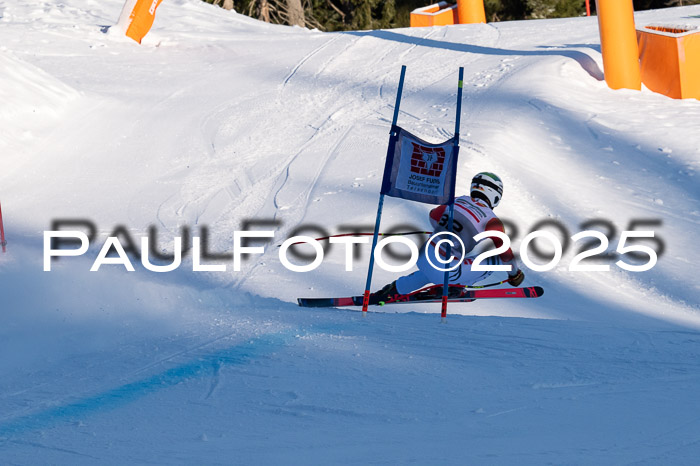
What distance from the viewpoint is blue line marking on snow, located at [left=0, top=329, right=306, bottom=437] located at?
4508mm

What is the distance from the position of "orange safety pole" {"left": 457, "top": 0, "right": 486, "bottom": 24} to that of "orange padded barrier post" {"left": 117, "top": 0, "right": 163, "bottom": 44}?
744cm

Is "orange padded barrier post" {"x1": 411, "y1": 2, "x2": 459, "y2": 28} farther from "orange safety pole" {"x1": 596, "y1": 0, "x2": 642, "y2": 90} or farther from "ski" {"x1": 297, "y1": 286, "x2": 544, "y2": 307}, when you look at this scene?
"ski" {"x1": 297, "y1": 286, "x2": 544, "y2": 307}

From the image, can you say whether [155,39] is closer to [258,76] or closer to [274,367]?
[258,76]

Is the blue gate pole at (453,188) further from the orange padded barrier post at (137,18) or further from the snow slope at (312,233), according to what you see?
the orange padded barrier post at (137,18)

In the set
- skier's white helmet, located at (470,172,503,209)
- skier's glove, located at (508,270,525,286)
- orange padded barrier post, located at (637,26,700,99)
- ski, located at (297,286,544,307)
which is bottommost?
ski, located at (297,286,544,307)

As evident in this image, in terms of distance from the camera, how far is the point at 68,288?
7.02m

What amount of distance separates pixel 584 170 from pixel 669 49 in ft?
13.0

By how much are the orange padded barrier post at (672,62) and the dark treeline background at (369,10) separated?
52.5ft

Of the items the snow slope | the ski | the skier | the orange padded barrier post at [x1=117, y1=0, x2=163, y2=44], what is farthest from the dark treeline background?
the skier

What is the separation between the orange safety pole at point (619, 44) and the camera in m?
13.5

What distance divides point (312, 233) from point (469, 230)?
3.14 metres

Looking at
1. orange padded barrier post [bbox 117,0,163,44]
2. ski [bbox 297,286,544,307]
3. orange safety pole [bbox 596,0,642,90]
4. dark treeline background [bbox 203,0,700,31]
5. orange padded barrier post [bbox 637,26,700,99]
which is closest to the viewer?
ski [bbox 297,286,544,307]

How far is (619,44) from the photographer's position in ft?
45.1

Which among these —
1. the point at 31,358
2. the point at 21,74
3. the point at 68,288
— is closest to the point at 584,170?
the point at 68,288
